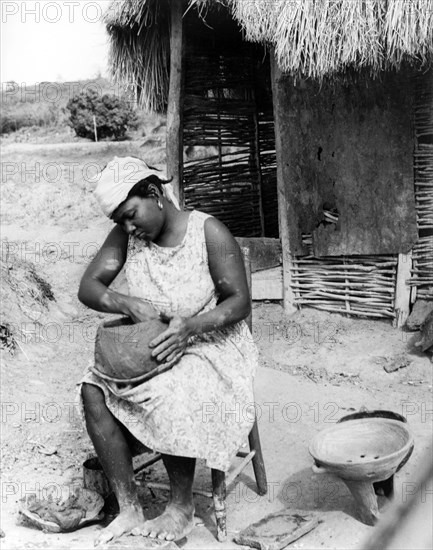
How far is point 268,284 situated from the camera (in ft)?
22.7

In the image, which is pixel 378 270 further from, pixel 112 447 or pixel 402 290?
pixel 112 447

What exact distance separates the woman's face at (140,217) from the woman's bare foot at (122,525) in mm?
1128

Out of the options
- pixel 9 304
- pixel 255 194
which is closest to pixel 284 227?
pixel 255 194

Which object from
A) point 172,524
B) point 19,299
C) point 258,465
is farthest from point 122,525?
point 19,299

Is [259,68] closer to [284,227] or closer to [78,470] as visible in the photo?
[284,227]

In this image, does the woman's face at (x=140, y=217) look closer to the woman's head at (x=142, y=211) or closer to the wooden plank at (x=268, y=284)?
the woman's head at (x=142, y=211)

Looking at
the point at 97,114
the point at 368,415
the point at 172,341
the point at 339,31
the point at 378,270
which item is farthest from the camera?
the point at 97,114

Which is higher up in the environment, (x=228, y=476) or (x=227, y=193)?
(x=227, y=193)

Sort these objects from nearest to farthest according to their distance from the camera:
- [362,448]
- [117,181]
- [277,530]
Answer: [117,181], [277,530], [362,448]

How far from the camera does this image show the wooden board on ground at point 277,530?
3.08 m

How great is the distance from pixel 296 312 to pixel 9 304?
2.51 meters

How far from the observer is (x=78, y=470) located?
3883 mm

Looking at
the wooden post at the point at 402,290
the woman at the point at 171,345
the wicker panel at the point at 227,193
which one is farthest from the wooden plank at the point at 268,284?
the woman at the point at 171,345

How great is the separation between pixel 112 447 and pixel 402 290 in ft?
12.4
